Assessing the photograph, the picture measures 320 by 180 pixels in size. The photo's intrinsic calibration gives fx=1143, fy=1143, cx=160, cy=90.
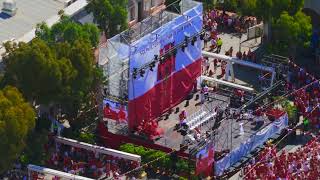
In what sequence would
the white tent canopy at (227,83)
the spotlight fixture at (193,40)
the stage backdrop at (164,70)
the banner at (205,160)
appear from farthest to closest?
the white tent canopy at (227,83)
the spotlight fixture at (193,40)
the stage backdrop at (164,70)
the banner at (205,160)

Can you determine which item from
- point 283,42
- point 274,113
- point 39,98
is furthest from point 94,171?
point 283,42

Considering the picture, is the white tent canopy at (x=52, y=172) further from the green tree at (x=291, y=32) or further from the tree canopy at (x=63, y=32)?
the green tree at (x=291, y=32)

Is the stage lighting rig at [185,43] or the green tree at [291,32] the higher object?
the green tree at [291,32]

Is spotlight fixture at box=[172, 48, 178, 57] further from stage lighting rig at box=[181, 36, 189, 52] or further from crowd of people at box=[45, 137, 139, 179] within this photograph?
crowd of people at box=[45, 137, 139, 179]

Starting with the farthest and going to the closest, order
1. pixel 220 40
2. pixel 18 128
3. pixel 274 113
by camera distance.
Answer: pixel 220 40
pixel 274 113
pixel 18 128

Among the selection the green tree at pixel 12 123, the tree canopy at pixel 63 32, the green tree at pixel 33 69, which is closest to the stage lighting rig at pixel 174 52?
the tree canopy at pixel 63 32

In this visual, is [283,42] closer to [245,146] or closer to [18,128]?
[245,146]
